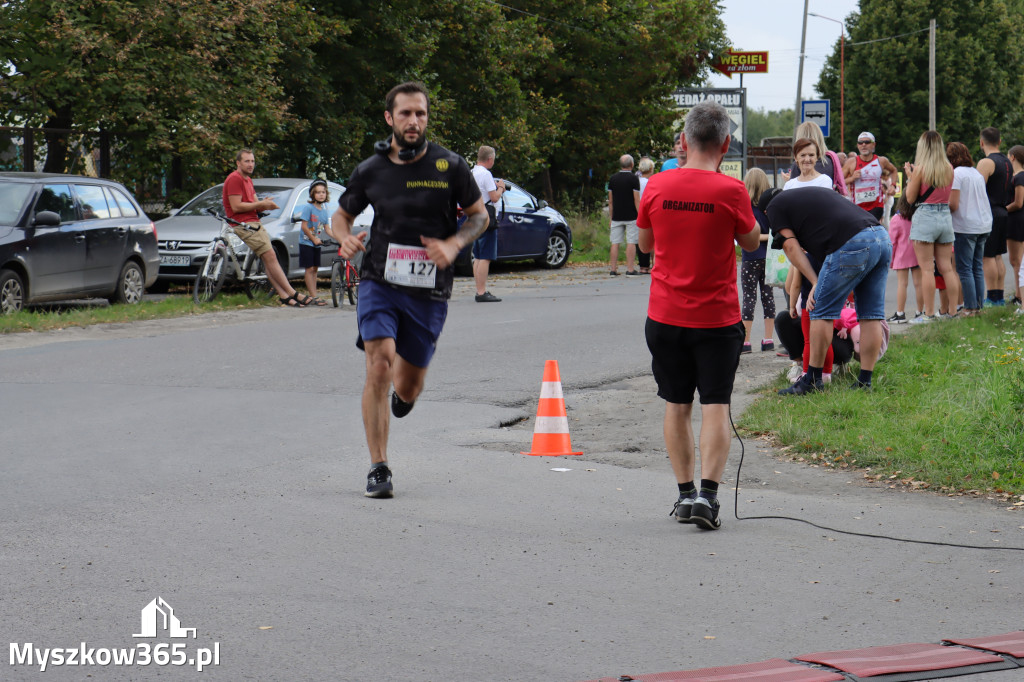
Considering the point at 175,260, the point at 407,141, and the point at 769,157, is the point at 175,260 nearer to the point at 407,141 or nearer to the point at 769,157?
the point at 407,141

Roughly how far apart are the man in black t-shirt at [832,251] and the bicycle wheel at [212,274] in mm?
9244

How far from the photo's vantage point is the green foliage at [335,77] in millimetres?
20859

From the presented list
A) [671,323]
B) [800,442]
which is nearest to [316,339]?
[800,442]

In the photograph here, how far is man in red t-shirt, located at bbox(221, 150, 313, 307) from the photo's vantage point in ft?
52.7

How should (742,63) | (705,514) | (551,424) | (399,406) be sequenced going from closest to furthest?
(705,514)
(399,406)
(551,424)
(742,63)

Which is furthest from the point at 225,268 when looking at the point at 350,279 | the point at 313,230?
the point at 350,279

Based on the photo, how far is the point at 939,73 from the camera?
209 ft

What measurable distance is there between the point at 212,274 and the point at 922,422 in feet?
34.8

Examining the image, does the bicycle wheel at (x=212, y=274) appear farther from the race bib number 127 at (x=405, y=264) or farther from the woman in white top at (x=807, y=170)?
the race bib number 127 at (x=405, y=264)

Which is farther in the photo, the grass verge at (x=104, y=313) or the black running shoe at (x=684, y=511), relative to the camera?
the grass verge at (x=104, y=313)

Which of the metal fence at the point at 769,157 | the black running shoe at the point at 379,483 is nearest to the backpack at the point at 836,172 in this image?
the black running shoe at the point at 379,483

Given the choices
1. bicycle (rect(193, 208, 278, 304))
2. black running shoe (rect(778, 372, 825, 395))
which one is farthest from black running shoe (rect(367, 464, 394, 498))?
bicycle (rect(193, 208, 278, 304))

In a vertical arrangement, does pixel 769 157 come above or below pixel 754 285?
above

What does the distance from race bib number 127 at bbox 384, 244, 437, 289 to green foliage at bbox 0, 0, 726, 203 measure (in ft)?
50.1
